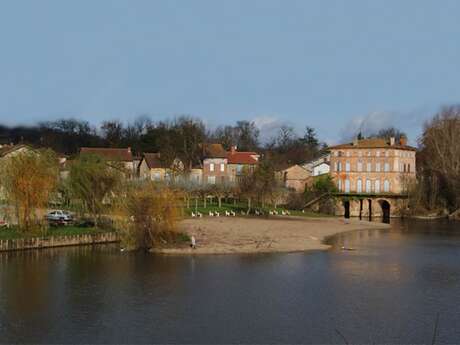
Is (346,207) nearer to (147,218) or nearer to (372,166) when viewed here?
(372,166)

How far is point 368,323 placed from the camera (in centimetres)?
2412

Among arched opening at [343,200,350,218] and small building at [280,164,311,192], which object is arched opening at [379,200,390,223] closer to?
arched opening at [343,200,350,218]

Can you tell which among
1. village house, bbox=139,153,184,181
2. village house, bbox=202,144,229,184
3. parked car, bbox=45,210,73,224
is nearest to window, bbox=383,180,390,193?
village house, bbox=202,144,229,184

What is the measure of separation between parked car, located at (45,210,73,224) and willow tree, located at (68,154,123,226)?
1629 mm

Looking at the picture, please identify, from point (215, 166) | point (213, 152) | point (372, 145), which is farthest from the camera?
point (213, 152)

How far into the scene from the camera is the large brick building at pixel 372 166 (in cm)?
8325

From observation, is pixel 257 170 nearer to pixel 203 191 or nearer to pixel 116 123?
pixel 203 191

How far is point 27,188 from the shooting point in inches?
1626

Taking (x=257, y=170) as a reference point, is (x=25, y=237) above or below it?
below

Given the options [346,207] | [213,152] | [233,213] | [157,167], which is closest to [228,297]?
[233,213]

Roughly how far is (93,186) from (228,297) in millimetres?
21046

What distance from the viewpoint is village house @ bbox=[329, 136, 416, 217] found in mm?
83125

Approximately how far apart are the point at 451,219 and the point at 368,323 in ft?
183

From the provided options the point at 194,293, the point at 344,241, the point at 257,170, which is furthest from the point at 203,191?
the point at 194,293
